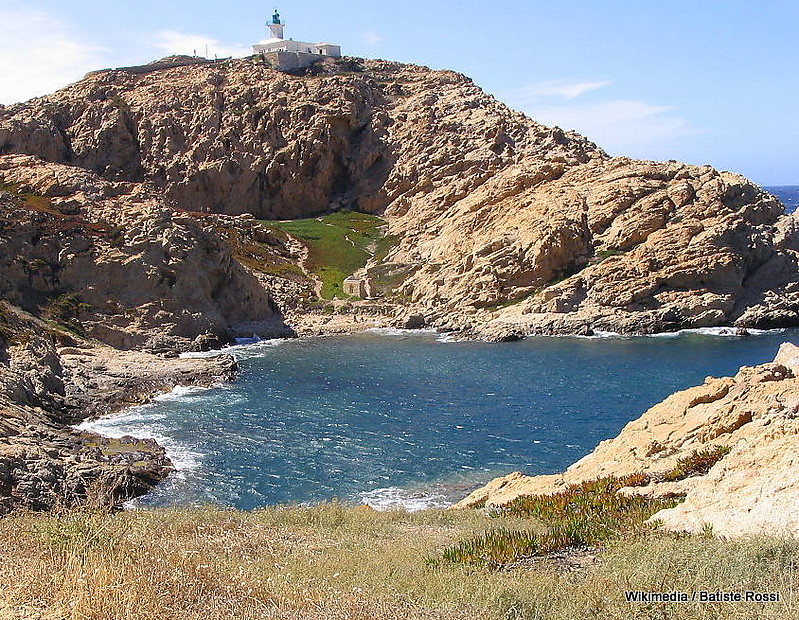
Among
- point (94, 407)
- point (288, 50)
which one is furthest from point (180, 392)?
point (288, 50)

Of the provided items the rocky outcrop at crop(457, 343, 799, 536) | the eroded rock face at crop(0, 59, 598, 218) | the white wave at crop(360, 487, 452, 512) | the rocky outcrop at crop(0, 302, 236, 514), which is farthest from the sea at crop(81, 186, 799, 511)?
the eroded rock face at crop(0, 59, 598, 218)

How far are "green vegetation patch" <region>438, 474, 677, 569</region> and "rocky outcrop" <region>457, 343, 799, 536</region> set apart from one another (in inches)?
22.0

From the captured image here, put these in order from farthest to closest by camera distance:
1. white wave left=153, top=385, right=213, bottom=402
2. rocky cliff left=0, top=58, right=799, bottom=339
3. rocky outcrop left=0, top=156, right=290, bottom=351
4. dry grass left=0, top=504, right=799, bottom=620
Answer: rocky cliff left=0, top=58, right=799, bottom=339, rocky outcrop left=0, top=156, right=290, bottom=351, white wave left=153, top=385, right=213, bottom=402, dry grass left=0, top=504, right=799, bottom=620

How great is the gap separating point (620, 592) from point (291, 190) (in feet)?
325

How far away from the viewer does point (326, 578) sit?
9.38m

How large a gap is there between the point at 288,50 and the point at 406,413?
92.2 m

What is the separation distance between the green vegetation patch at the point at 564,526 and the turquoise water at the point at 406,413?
12291mm

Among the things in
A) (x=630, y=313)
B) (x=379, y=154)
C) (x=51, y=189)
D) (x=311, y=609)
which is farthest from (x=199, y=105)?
(x=311, y=609)

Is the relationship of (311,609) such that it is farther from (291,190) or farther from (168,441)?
(291,190)

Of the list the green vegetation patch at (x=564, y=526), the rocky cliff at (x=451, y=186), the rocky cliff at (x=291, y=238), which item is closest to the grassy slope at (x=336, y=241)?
the rocky cliff at (x=291, y=238)

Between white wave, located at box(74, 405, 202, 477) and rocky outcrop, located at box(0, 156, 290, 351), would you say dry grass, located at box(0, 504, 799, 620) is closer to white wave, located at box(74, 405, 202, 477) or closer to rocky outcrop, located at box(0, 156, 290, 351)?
white wave, located at box(74, 405, 202, 477)

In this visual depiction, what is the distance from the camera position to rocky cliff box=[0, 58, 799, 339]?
6712cm

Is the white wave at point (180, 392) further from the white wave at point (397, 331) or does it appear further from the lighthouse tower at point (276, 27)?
the lighthouse tower at point (276, 27)

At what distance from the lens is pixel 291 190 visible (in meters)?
103
